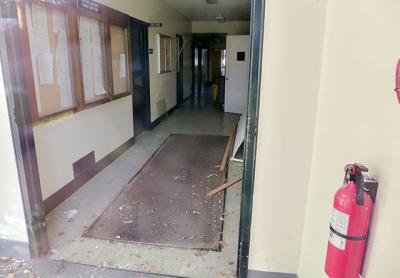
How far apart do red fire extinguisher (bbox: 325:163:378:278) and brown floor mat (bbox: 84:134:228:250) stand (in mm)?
1297

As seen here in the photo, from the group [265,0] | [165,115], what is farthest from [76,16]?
[165,115]

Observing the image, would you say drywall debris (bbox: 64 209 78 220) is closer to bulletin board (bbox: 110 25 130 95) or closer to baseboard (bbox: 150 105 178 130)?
bulletin board (bbox: 110 25 130 95)

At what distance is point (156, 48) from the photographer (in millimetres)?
6070

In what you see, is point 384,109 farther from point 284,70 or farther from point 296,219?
point 296,219

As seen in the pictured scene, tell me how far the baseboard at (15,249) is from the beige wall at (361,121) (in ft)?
6.41

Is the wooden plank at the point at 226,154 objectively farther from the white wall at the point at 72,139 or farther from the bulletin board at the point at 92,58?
the bulletin board at the point at 92,58

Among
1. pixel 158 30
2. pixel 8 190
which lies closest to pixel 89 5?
pixel 8 190

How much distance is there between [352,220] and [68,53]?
289 centimetres

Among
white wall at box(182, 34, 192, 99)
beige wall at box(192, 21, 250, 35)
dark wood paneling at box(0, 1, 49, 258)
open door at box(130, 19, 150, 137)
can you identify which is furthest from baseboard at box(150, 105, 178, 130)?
dark wood paneling at box(0, 1, 49, 258)

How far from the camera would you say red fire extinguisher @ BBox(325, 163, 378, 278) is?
1.12 meters

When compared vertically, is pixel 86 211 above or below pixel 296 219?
below

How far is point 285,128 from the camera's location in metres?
1.70

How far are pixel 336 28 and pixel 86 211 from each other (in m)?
2.55

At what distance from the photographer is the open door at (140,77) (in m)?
5.19
